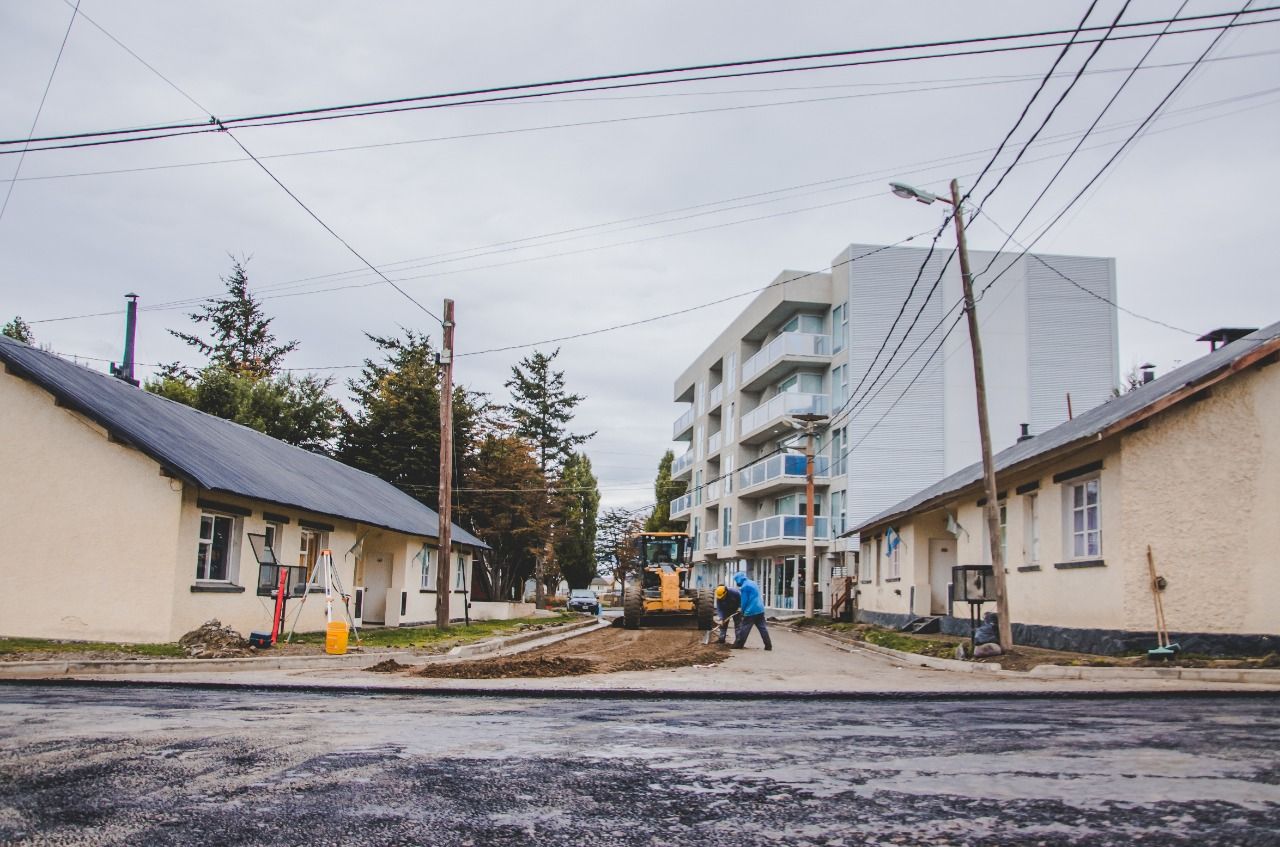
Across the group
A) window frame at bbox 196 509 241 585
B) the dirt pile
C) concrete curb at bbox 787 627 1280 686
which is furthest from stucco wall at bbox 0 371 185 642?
concrete curb at bbox 787 627 1280 686

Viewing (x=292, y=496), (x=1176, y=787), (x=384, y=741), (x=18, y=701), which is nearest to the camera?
(x=1176, y=787)

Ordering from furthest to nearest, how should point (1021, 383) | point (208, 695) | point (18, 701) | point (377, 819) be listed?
point (1021, 383)
point (208, 695)
point (18, 701)
point (377, 819)

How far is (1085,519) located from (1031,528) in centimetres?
327

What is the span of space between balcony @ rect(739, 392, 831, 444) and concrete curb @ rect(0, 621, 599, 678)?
27.2 metres

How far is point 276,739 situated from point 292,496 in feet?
52.2

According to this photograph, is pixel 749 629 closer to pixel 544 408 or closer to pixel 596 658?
pixel 596 658

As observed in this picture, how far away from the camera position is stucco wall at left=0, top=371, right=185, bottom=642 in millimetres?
18500

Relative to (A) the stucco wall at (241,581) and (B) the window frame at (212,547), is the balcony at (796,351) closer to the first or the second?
(A) the stucco wall at (241,581)

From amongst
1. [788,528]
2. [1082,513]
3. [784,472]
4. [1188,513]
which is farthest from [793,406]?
[1188,513]

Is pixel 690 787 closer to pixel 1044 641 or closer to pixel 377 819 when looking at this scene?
pixel 377 819

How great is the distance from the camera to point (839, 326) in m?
44.8

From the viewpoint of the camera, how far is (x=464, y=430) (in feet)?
161

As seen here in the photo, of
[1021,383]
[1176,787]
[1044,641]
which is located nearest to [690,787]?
[1176,787]

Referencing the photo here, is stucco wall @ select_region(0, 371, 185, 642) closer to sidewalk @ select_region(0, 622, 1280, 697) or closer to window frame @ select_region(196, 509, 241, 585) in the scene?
window frame @ select_region(196, 509, 241, 585)
